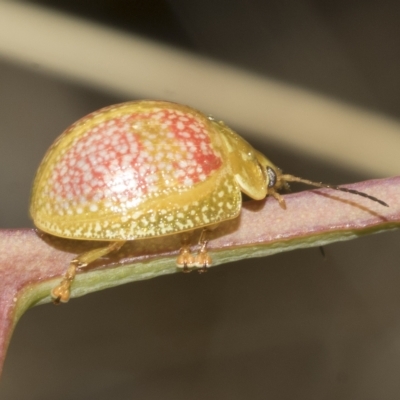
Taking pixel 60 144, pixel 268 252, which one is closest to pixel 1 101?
pixel 60 144

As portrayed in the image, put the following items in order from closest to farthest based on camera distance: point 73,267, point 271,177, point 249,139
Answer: point 73,267
point 271,177
point 249,139

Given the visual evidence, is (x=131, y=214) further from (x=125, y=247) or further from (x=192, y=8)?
(x=192, y=8)

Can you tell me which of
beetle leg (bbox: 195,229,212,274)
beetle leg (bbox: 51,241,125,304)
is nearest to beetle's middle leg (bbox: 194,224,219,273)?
beetle leg (bbox: 195,229,212,274)

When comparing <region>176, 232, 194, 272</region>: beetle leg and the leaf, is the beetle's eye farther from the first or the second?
<region>176, 232, 194, 272</region>: beetle leg

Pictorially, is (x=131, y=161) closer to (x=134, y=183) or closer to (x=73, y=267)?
(x=134, y=183)

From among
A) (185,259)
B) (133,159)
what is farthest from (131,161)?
(185,259)

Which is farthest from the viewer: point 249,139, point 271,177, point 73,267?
point 249,139
